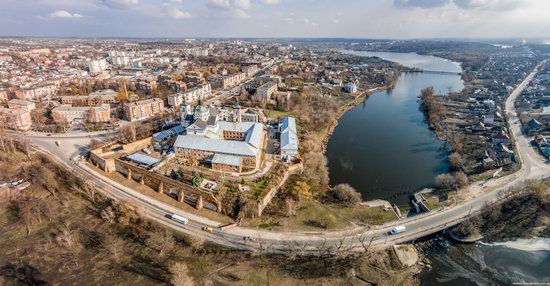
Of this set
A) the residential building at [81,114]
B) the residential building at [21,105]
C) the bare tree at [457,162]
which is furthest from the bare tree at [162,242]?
the residential building at [21,105]

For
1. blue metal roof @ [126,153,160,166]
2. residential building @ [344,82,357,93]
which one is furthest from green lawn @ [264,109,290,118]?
residential building @ [344,82,357,93]

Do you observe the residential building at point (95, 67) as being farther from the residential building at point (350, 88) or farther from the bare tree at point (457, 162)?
the bare tree at point (457, 162)

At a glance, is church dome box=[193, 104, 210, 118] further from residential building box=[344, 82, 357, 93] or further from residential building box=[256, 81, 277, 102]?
residential building box=[344, 82, 357, 93]

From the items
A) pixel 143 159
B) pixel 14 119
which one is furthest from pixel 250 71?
pixel 143 159

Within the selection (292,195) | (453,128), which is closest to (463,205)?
(292,195)

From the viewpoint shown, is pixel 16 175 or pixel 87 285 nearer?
pixel 87 285

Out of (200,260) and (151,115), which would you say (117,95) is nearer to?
(151,115)

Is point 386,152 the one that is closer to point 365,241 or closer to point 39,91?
point 365,241
